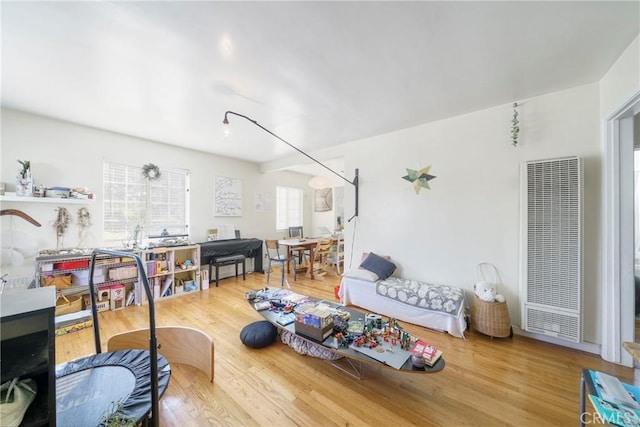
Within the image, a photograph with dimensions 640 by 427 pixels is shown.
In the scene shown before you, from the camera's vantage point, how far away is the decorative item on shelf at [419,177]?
3.21m

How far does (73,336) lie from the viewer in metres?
2.54

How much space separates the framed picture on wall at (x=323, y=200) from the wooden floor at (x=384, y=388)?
485cm

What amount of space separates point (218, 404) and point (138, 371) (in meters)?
0.61

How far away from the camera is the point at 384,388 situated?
181cm

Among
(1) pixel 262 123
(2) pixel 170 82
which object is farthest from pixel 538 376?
(2) pixel 170 82

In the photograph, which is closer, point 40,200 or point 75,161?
point 40,200

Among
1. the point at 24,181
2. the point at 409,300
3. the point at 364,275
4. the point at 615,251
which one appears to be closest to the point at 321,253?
the point at 364,275

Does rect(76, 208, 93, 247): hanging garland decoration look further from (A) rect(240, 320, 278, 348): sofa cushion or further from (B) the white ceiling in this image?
(A) rect(240, 320, 278, 348): sofa cushion

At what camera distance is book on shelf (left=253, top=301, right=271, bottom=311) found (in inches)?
96.9

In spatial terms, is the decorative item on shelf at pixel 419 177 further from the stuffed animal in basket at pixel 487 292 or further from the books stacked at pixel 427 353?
the books stacked at pixel 427 353

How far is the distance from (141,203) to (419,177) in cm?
455

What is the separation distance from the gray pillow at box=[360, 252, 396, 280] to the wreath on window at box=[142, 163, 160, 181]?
3.84m

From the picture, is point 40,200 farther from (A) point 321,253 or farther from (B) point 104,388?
(A) point 321,253

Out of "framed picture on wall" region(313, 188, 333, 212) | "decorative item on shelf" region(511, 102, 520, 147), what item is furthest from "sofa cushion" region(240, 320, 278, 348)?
"framed picture on wall" region(313, 188, 333, 212)
